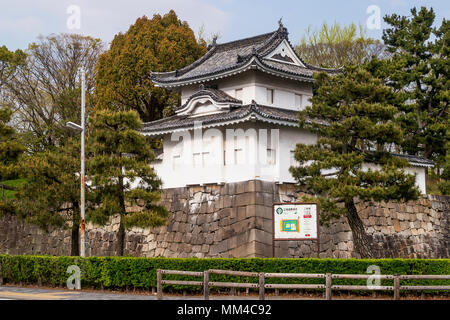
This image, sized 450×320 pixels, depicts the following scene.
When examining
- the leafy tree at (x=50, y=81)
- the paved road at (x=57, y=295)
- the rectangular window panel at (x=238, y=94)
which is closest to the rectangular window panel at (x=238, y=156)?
the rectangular window panel at (x=238, y=94)

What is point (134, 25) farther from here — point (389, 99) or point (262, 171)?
point (389, 99)

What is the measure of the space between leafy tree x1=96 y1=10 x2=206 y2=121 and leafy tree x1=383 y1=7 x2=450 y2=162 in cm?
1472

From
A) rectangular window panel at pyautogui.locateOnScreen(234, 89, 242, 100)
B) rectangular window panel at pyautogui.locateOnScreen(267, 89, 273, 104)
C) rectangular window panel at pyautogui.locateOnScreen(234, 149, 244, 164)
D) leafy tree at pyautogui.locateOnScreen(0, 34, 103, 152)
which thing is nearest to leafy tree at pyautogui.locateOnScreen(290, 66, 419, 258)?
rectangular window panel at pyautogui.locateOnScreen(234, 149, 244, 164)

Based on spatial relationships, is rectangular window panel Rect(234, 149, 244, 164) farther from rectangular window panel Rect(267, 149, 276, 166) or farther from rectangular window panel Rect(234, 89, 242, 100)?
rectangular window panel Rect(234, 89, 242, 100)

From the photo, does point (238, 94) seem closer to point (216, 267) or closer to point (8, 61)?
point (216, 267)

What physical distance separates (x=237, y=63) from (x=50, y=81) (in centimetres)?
2709

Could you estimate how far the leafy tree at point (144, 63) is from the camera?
4641 centimetres

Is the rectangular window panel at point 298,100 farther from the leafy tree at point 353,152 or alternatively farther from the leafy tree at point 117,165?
the leafy tree at point 117,165

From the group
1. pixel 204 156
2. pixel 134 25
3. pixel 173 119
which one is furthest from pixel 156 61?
pixel 204 156

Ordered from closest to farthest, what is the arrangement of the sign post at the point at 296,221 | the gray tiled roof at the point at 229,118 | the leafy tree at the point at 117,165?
the sign post at the point at 296,221, the leafy tree at the point at 117,165, the gray tiled roof at the point at 229,118

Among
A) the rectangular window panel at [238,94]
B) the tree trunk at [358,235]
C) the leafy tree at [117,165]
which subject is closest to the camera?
the tree trunk at [358,235]

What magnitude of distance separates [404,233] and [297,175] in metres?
11.7

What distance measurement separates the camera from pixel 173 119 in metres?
37.2

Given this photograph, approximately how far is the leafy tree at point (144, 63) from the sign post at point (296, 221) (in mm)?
22303
